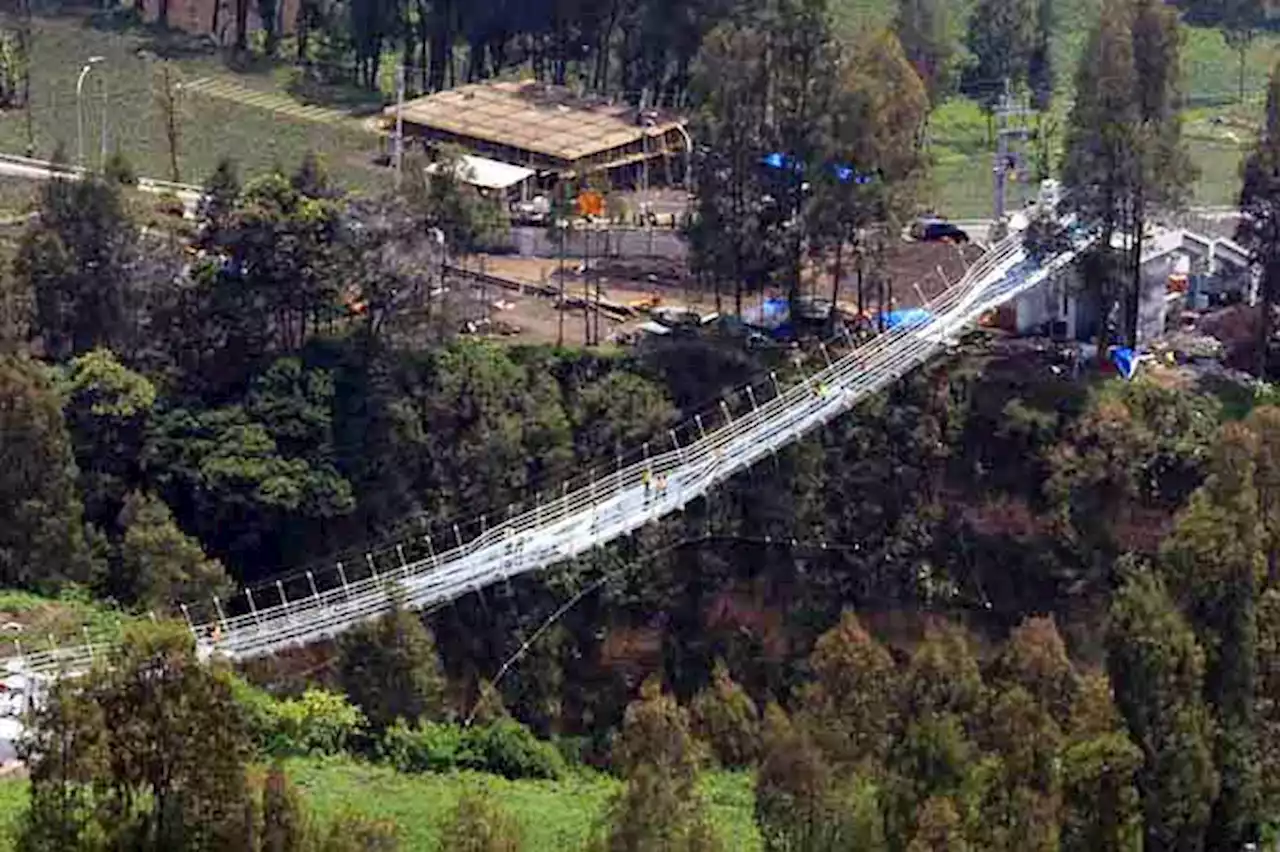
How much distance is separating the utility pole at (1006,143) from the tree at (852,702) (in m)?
26.6

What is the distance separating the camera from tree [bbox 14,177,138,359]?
171 ft

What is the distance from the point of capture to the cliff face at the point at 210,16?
263ft

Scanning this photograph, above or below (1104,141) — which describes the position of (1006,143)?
below

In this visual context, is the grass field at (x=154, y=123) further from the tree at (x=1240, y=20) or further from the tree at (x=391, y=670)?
the tree at (x=1240, y=20)

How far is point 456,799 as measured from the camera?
126 feet

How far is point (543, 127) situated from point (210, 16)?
65.0 feet

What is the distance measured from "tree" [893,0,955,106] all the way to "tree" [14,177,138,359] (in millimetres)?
25471

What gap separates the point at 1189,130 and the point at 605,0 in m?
18.5

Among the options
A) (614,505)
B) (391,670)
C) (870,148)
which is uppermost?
(870,148)

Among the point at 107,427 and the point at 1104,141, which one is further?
the point at 1104,141

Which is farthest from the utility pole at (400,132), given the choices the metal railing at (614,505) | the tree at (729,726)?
the tree at (729,726)

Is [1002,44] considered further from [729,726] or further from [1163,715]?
[1163,715]

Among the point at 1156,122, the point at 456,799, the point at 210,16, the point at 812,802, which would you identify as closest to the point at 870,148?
the point at 1156,122

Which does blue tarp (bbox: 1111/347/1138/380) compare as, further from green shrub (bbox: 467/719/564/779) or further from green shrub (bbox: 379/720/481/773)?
green shrub (bbox: 379/720/481/773)
